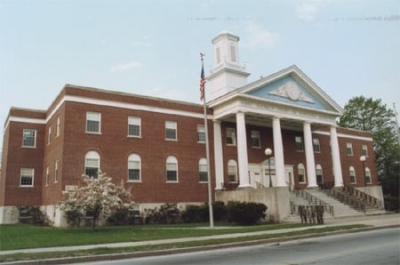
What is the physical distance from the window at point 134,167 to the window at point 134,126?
5.77 ft

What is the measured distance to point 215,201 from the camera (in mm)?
31281

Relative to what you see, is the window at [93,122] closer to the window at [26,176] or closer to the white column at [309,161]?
the window at [26,176]

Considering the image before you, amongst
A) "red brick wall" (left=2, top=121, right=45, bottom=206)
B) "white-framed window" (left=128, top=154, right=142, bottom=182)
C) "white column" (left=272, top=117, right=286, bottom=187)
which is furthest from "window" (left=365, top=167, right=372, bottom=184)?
"red brick wall" (left=2, top=121, right=45, bottom=206)

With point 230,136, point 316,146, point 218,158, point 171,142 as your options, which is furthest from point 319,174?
point 171,142

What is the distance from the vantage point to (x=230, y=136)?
34688mm

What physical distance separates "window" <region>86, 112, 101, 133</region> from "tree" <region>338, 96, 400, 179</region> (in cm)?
4591

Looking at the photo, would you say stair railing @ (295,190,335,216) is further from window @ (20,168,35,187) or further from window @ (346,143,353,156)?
window @ (20,168,35,187)

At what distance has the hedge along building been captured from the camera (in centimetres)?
2703

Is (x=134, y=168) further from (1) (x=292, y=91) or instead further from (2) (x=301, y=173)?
(2) (x=301, y=173)

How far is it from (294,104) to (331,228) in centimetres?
1804

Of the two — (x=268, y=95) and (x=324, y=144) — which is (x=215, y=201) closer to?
(x=268, y=95)

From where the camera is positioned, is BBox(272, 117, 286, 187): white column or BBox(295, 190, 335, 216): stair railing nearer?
BBox(295, 190, 335, 216): stair railing

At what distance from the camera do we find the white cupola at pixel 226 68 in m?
36.1

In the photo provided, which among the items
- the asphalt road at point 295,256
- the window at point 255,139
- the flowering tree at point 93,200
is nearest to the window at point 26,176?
the flowering tree at point 93,200
